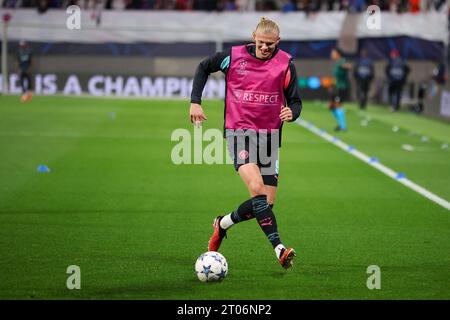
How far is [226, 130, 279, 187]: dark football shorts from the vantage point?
9.59 meters

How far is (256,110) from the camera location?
376 inches

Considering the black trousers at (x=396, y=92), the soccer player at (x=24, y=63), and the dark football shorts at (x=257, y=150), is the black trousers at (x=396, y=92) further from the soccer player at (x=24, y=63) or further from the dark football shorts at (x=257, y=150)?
the dark football shorts at (x=257, y=150)

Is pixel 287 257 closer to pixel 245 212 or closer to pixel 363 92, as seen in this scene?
pixel 245 212

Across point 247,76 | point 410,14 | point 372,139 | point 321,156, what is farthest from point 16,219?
point 410,14

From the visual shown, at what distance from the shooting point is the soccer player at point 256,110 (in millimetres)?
9438

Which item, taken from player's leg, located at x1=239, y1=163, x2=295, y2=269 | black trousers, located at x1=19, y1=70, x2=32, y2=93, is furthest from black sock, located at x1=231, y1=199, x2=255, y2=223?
black trousers, located at x1=19, y1=70, x2=32, y2=93

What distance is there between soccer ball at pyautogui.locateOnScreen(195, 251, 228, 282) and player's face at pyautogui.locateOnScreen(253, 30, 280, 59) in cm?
195

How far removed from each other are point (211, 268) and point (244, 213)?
0.97 metres

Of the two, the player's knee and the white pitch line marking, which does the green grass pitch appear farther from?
the player's knee

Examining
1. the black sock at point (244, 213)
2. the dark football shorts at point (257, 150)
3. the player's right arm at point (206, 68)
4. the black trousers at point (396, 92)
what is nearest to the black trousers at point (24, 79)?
the black trousers at point (396, 92)

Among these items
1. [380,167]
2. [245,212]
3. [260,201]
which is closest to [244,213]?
[245,212]

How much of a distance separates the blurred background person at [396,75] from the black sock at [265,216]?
28.6 meters

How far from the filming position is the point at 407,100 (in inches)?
1596
